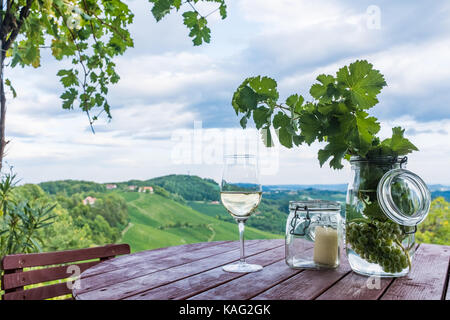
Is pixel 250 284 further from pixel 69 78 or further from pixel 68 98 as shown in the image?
pixel 69 78

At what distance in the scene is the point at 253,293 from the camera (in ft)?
2.48

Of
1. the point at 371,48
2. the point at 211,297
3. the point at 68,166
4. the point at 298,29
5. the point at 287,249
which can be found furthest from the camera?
the point at 68,166

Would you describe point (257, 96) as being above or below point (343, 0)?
below

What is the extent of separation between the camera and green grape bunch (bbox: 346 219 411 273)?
81 cm

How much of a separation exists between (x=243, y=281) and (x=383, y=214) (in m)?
0.33

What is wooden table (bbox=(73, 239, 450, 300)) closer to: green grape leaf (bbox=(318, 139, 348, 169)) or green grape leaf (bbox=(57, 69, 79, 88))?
green grape leaf (bbox=(318, 139, 348, 169))

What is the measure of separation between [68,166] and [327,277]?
3406 millimetres

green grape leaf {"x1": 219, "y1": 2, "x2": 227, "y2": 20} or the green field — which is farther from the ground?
green grape leaf {"x1": 219, "y1": 2, "x2": 227, "y2": 20}

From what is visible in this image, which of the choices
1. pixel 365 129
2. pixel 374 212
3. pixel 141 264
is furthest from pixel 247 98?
pixel 141 264

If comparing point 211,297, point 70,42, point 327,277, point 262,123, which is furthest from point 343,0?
point 211,297

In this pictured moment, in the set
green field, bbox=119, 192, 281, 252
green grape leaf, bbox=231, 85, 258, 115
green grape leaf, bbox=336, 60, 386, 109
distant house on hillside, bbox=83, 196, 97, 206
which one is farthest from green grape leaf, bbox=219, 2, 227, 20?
distant house on hillside, bbox=83, 196, 97, 206

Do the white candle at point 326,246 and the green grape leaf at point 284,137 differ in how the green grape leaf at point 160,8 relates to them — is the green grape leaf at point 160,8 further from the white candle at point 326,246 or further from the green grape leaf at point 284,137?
the white candle at point 326,246

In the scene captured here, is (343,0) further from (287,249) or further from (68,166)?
(68,166)

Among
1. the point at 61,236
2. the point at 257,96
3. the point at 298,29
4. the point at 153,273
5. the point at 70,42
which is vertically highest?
the point at 298,29
